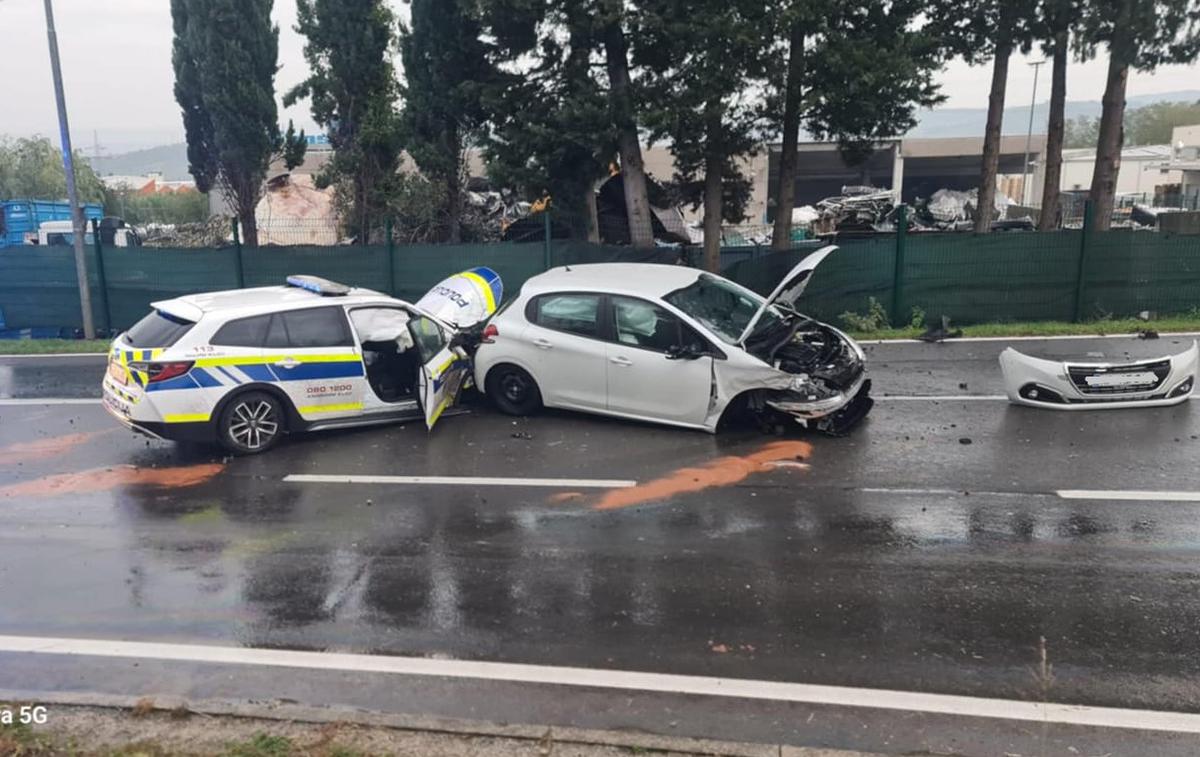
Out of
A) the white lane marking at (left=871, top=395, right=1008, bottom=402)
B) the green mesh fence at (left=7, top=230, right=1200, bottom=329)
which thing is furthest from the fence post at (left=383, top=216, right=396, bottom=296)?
the white lane marking at (left=871, top=395, right=1008, bottom=402)

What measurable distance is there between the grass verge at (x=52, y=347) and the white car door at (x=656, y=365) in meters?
11.3

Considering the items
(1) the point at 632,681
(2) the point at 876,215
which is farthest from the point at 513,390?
(2) the point at 876,215

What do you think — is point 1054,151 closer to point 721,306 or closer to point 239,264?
point 721,306

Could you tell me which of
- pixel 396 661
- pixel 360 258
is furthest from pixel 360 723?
pixel 360 258

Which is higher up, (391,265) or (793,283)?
(793,283)

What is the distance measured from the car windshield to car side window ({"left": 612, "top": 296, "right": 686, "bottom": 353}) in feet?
0.63

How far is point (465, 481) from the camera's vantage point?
7.91m

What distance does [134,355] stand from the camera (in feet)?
27.6

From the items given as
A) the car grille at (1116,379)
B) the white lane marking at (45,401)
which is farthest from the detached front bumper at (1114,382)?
the white lane marking at (45,401)

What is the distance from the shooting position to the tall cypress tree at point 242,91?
2038 centimetres

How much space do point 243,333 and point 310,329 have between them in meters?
0.65

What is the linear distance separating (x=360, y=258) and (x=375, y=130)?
4.10m

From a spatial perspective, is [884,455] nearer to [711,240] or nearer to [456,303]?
[456,303]

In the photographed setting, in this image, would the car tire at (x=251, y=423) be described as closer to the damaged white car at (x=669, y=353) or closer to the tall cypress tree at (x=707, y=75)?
the damaged white car at (x=669, y=353)
